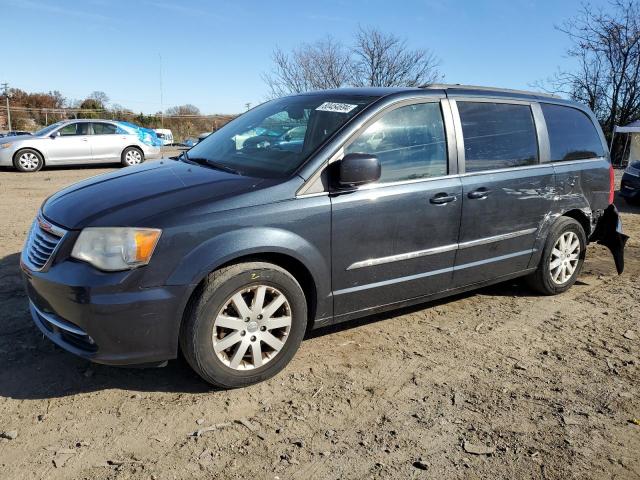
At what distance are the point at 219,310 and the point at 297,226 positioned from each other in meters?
0.67

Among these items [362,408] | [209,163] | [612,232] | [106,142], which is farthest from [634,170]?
[106,142]

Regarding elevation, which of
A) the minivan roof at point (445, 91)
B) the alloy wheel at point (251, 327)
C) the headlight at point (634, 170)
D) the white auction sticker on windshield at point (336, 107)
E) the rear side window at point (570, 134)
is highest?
the minivan roof at point (445, 91)

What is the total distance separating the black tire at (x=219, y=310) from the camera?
2908 millimetres

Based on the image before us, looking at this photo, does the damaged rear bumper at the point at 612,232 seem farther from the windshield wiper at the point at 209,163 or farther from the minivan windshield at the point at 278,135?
the windshield wiper at the point at 209,163

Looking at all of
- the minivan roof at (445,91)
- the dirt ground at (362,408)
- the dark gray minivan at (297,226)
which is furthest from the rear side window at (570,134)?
the dirt ground at (362,408)

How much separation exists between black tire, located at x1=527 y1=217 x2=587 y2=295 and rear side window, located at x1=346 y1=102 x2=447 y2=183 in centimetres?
149

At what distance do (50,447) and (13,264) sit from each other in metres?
3.20

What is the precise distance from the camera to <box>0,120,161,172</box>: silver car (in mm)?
13891

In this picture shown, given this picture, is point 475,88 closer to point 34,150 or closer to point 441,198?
point 441,198

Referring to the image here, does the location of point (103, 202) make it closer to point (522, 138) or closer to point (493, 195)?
point (493, 195)

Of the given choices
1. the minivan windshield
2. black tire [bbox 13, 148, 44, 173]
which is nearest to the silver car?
black tire [bbox 13, 148, 44, 173]

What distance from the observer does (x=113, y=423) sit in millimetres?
2793

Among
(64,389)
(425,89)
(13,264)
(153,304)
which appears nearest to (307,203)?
(153,304)

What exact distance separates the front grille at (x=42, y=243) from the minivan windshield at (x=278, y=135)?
1.14 meters
